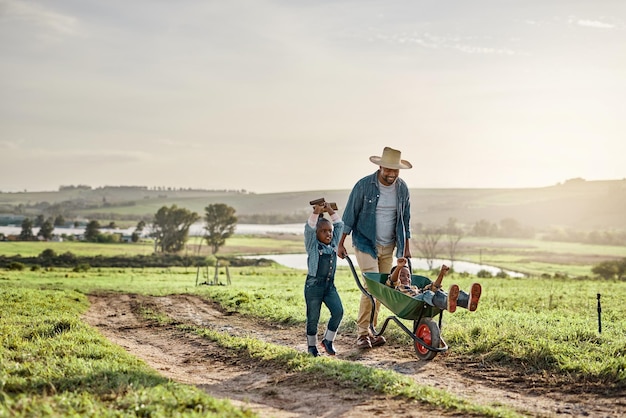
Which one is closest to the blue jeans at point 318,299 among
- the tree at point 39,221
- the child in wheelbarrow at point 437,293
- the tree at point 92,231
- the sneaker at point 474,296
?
the child in wheelbarrow at point 437,293

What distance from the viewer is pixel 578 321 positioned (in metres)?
11.5

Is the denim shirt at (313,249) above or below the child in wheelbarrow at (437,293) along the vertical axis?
above

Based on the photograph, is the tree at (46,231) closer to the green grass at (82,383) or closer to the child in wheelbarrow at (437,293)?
the green grass at (82,383)

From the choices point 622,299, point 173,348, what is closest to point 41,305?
point 173,348

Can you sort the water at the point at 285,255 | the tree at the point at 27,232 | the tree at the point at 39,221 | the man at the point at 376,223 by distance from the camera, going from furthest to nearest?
the tree at the point at 39,221 → the tree at the point at 27,232 → the water at the point at 285,255 → the man at the point at 376,223

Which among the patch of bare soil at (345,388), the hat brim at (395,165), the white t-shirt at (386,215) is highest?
the hat brim at (395,165)

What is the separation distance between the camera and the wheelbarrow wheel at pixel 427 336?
26.4 feet

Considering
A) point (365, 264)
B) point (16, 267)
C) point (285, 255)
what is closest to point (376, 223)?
point (365, 264)

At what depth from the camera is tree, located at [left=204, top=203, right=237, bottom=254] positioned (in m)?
84.9

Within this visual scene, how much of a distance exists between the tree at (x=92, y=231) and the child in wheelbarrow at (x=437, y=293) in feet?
234

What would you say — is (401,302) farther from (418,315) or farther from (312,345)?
(312,345)

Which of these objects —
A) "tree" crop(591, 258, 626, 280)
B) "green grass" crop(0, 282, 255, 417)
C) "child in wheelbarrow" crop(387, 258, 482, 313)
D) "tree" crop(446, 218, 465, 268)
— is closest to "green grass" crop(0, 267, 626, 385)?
"child in wheelbarrow" crop(387, 258, 482, 313)

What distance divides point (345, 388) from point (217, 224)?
79889 millimetres

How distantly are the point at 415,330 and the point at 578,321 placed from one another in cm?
472
